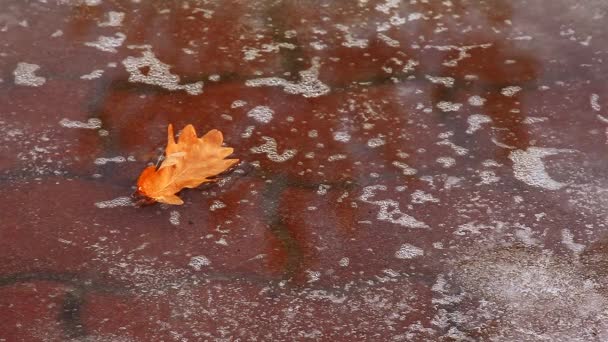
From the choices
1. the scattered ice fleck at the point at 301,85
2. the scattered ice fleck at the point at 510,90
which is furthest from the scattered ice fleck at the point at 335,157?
the scattered ice fleck at the point at 510,90

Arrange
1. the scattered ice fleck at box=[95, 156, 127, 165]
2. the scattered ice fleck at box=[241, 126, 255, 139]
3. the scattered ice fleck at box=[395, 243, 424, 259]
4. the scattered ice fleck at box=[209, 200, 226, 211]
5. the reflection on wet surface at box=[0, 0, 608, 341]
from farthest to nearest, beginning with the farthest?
the scattered ice fleck at box=[241, 126, 255, 139] → the scattered ice fleck at box=[95, 156, 127, 165] → the scattered ice fleck at box=[209, 200, 226, 211] → the scattered ice fleck at box=[395, 243, 424, 259] → the reflection on wet surface at box=[0, 0, 608, 341]

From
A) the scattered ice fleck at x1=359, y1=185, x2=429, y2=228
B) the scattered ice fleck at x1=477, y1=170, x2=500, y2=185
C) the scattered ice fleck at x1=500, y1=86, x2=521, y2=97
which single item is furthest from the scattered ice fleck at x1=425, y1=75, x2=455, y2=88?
the scattered ice fleck at x1=359, y1=185, x2=429, y2=228

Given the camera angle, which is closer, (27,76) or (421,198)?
(421,198)

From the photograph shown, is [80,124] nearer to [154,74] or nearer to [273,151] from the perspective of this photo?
[154,74]

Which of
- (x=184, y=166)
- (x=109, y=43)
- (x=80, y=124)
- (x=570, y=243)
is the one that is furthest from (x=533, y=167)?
(x=109, y=43)

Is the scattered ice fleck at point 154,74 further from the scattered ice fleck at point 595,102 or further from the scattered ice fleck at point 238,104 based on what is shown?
the scattered ice fleck at point 595,102

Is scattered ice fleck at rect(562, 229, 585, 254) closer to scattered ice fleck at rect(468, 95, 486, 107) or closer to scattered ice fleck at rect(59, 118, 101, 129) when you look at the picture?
scattered ice fleck at rect(468, 95, 486, 107)

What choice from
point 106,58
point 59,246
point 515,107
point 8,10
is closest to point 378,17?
point 515,107

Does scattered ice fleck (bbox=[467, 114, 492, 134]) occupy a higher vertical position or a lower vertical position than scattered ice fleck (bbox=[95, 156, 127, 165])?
lower
